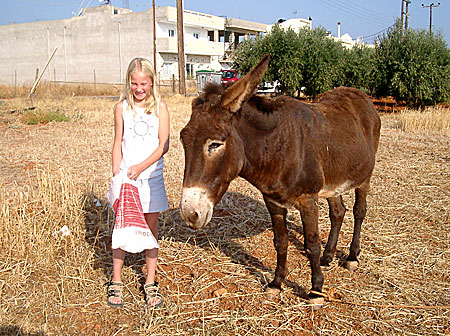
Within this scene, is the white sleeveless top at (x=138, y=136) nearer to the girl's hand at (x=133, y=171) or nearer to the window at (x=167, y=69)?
the girl's hand at (x=133, y=171)

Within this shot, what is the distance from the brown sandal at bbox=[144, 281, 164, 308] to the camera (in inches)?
133

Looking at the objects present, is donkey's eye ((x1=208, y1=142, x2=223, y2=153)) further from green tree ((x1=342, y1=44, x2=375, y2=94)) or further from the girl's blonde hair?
green tree ((x1=342, y1=44, x2=375, y2=94))

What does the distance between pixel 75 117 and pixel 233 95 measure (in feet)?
46.2

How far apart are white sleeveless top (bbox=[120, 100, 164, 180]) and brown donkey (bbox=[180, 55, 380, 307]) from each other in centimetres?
76

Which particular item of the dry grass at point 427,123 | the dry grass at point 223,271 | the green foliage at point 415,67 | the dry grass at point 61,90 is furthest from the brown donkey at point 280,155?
the dry grass at point 61,90

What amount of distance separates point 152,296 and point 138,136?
1515 millimetres

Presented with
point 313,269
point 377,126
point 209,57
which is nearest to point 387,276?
point 313,269

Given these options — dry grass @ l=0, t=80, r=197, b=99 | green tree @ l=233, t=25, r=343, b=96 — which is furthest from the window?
green tree @ l=233, t=25, r=343, b=96

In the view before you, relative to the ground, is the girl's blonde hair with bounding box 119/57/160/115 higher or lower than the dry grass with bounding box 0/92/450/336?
higher

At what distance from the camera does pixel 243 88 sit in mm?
2725

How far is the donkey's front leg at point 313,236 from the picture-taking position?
335 cm

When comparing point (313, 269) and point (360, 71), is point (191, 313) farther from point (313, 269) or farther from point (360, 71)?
point (360, 71)

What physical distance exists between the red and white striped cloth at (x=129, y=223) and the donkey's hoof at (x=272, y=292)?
1.24 metres

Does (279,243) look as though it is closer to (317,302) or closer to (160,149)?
(317,302)
